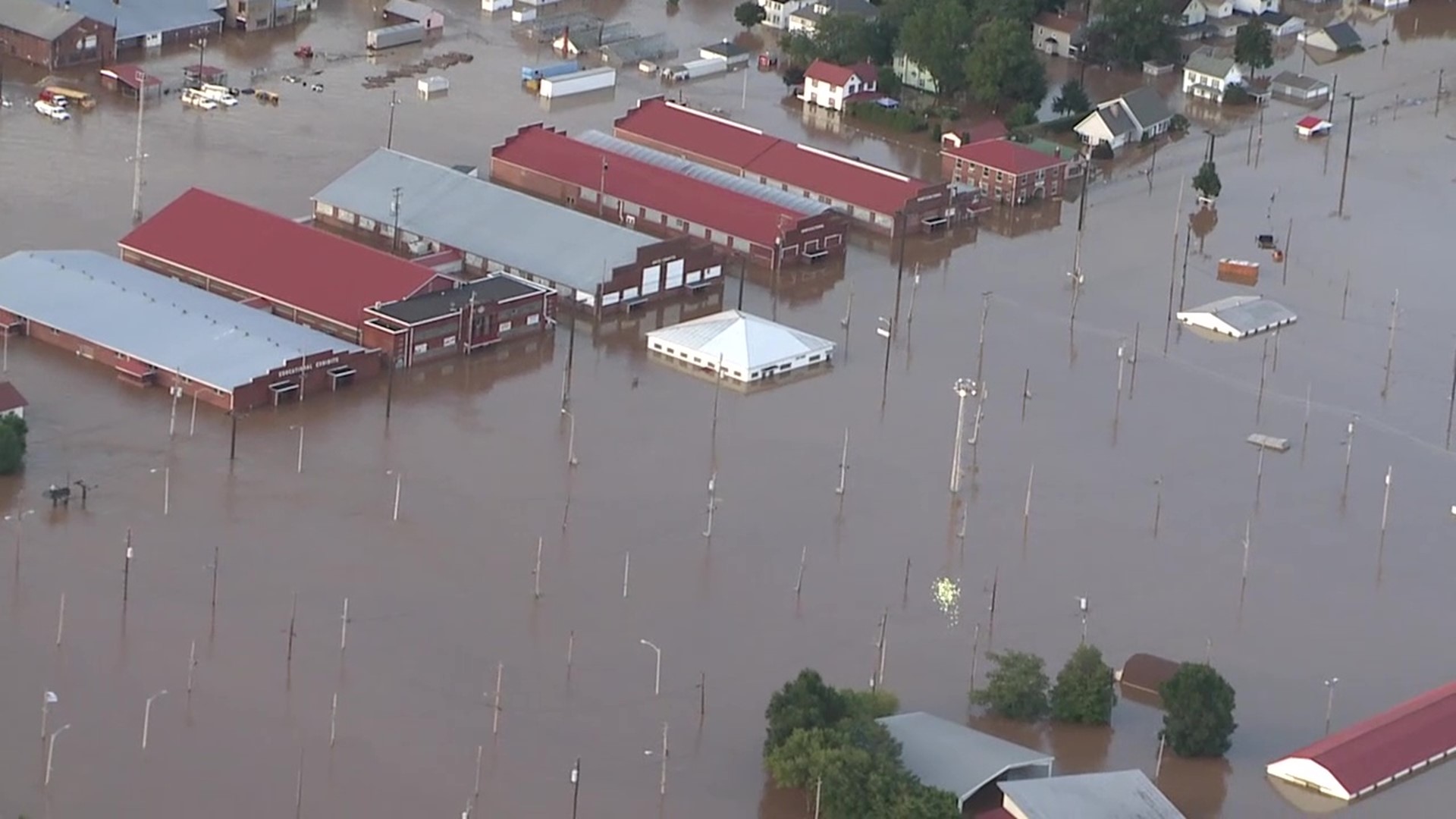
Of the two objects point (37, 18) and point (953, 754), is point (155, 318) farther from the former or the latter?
point (37, 18)

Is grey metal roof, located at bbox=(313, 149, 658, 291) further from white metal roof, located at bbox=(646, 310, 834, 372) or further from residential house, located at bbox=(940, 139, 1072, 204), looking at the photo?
residential house, located at bbox=(940, 139, 1072, 204)

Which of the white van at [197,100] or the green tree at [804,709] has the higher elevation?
the green tree at [804,709]

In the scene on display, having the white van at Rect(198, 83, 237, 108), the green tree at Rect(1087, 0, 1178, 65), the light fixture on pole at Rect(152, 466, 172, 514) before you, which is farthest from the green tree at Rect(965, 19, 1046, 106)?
the light fixture on pole at Rect(152, 466, 172, 514)

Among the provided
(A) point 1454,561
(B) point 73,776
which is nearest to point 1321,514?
(A) point 1454,561

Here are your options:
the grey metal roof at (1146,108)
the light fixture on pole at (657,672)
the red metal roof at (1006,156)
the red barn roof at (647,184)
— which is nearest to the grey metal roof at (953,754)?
the light fixture on pole at (657,672)

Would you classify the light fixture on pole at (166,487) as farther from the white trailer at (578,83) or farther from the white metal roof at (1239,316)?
the white trailer at (578,83)

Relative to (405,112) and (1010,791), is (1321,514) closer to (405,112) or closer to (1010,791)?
(1010,791)

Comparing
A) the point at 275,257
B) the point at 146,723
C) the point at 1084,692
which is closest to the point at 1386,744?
the point at 1084,692
